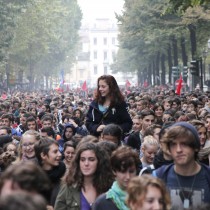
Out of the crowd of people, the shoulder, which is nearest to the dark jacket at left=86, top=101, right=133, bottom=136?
the crowd of people

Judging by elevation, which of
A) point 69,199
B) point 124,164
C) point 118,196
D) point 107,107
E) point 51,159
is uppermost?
point 107,107

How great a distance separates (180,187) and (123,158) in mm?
786

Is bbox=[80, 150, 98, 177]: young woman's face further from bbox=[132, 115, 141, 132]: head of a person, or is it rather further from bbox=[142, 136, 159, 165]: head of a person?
bbox=[132, 115, 141, 132]: head of a person

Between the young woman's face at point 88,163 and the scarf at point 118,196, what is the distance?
2.41ft

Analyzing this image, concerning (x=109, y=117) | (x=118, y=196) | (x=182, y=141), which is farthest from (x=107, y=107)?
(x=182, y=141)

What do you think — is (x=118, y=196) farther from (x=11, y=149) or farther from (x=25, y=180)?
(x=11, y=149)

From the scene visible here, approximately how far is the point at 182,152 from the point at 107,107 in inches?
210

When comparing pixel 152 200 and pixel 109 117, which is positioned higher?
pixel 109 117

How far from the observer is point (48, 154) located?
9406mm

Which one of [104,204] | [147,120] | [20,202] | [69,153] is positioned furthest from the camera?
[147,120]

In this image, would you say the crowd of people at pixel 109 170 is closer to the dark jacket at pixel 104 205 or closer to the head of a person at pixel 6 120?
the dark jacket at pixel 104 205

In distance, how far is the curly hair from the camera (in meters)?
7.89

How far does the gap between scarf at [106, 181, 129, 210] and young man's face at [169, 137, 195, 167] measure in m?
0.57

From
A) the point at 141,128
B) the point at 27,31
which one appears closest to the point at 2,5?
the point at 27,31
